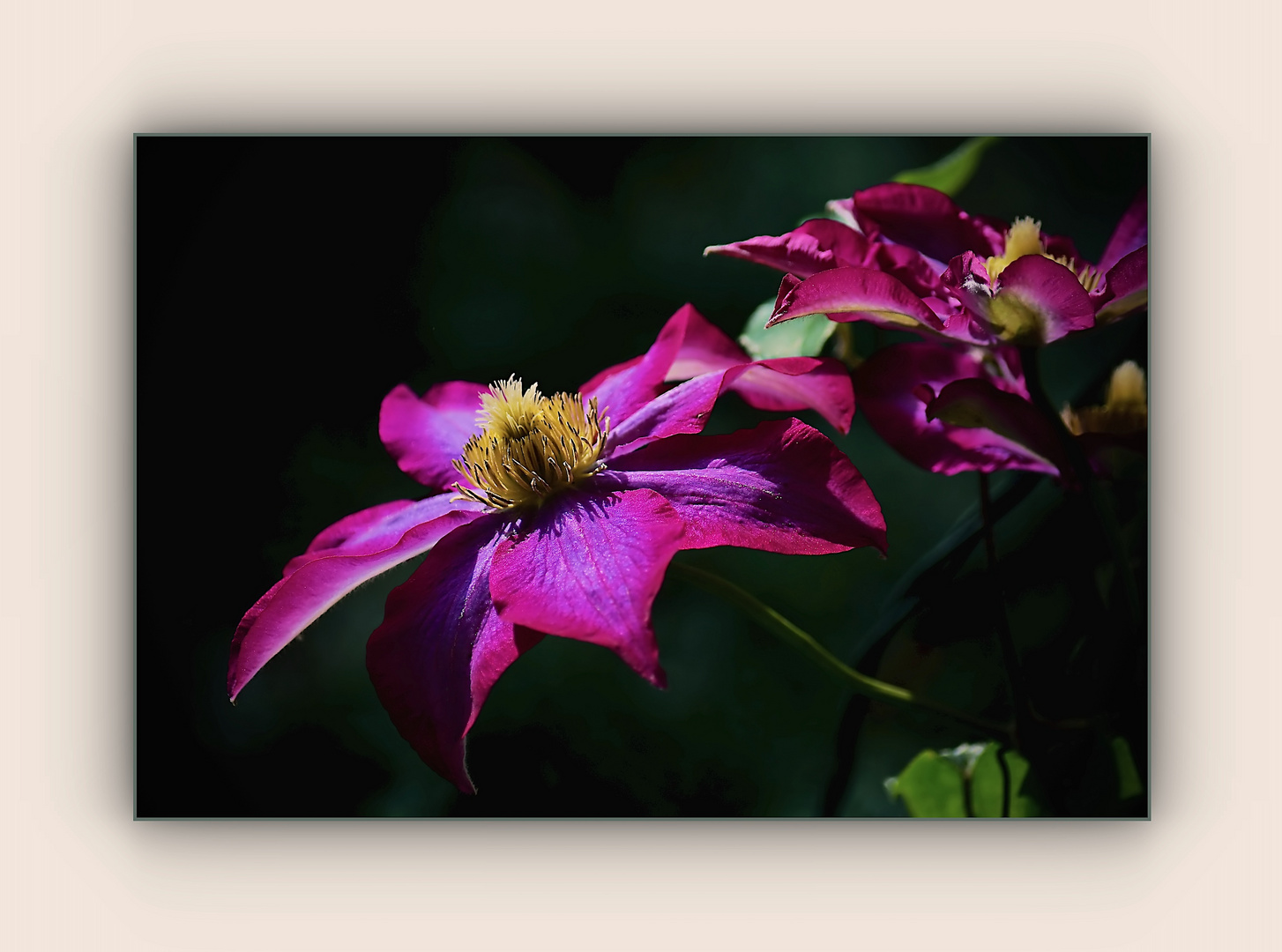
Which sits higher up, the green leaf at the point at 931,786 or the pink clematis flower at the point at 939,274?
the pink clematis flower at the point at 939,274

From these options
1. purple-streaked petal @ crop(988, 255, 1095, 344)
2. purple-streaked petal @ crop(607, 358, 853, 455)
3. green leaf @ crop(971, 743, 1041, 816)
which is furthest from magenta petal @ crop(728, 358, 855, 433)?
green leaf @ crop(971, 743, 1041, 816)

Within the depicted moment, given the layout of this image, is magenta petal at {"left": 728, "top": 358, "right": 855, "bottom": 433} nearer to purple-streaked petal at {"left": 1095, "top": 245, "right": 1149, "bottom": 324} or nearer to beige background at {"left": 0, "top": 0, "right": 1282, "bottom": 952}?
purple-streaked petal at {"left": 1095, "top": 245, "right": 1149, "bottom": 324}

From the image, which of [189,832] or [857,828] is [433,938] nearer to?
[189,832]

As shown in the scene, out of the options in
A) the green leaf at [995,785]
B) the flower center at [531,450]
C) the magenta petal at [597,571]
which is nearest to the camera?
the magenta petal at [597,571]

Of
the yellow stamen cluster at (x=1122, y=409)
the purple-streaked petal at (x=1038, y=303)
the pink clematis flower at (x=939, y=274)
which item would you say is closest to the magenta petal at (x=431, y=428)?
the pink clematis flower at (x=939, y=274)

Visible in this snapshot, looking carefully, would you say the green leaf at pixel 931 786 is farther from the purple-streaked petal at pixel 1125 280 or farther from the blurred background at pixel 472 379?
the purple-streaked petal at pixel 1125 280

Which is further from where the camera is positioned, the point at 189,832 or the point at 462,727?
the point at 189,832
